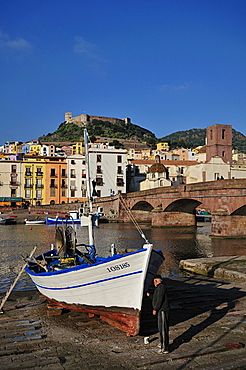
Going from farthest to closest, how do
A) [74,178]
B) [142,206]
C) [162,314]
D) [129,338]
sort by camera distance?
[74,178]
[142,206]
[129,338]
[162,314]

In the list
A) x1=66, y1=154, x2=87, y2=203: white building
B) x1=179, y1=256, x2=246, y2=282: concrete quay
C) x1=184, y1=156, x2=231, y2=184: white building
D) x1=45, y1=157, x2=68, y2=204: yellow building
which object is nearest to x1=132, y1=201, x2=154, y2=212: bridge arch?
x1=184, y1=156, x2=231, y2=184: white building

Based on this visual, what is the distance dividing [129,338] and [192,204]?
4537 cm

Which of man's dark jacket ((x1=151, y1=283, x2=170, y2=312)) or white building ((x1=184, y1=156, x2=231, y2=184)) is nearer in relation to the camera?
man's dark jacket ((x1=151, y1=283, x2=170, y2=312))

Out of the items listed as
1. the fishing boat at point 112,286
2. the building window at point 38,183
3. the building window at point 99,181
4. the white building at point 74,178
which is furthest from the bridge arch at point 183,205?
the building window at point 38,183

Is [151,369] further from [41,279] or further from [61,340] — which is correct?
[41,279]

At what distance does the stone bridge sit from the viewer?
41562 millimetres

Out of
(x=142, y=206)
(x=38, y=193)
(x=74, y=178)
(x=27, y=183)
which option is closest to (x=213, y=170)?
(x=142, y=206)

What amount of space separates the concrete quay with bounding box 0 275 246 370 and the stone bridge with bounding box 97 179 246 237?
16.8 meters

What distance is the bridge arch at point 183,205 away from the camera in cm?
5197

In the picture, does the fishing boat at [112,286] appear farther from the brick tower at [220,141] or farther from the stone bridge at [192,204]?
the brick tower at [220,141]

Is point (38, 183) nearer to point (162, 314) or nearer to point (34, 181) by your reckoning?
point (34, 181)

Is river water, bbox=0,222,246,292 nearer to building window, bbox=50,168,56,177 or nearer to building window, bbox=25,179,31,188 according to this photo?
building window, bbox=50,168,56,177

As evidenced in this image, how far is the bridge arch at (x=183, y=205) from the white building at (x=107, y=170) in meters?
31.6

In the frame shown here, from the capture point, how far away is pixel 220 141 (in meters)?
94.0
